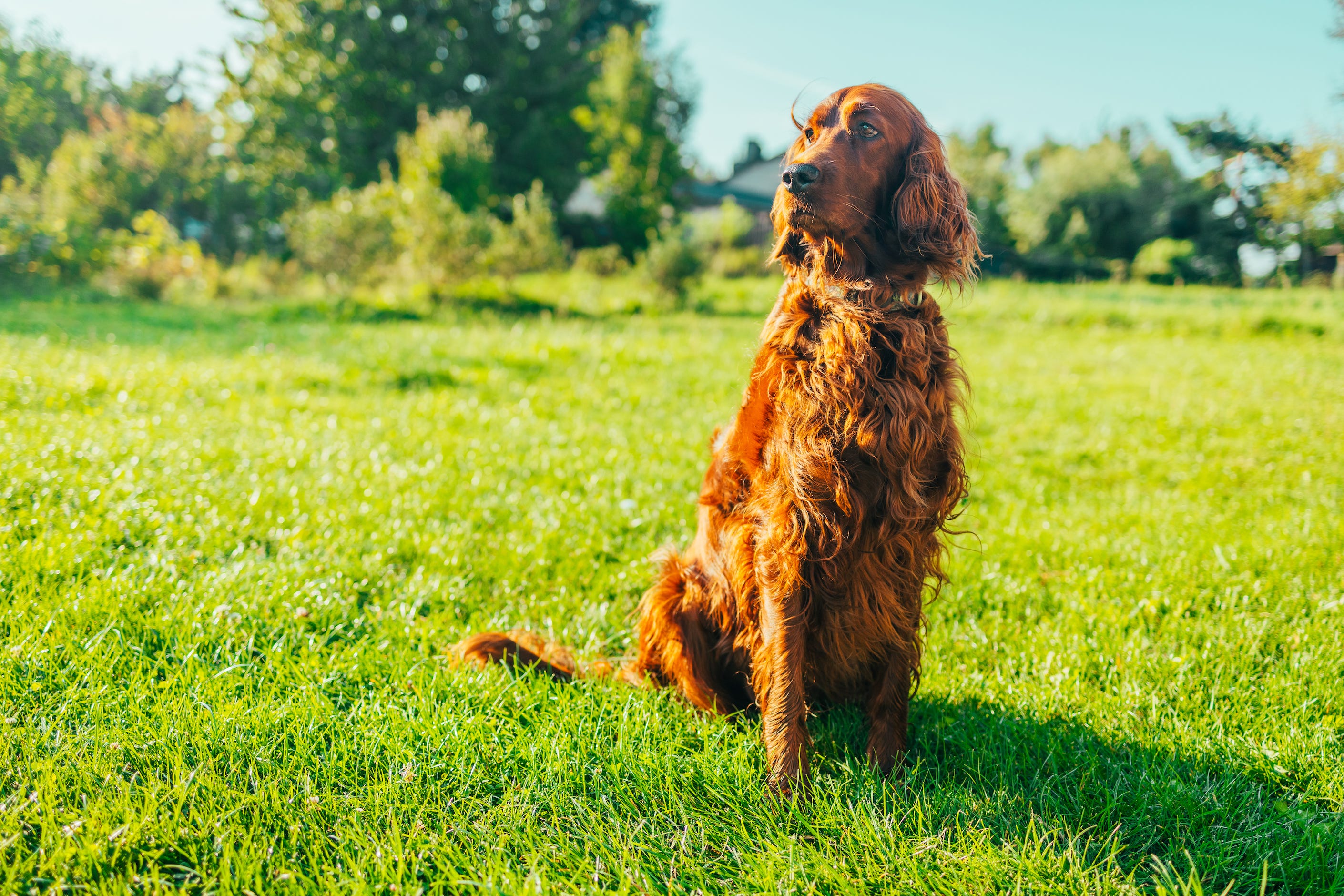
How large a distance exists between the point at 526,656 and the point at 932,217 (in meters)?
1.87

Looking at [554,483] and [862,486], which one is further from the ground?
[862,486]

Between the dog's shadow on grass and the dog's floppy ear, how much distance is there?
1.37m

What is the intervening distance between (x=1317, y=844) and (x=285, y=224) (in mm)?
21272

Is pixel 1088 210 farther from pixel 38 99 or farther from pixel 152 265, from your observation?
pixel 38 99

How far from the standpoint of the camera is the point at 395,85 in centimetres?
1934

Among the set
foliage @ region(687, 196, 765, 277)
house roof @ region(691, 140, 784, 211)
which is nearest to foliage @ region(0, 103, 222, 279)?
foliage @ region(687, 196, 765, 277)

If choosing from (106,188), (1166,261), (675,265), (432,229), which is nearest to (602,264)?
(675,265)

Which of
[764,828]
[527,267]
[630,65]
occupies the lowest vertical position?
[764,828]

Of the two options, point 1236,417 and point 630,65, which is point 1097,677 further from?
point 630,65

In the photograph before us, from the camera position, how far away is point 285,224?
1864 cm

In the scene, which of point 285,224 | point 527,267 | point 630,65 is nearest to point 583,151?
point 630,65

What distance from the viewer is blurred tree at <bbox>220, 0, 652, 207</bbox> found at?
1930 centimetres

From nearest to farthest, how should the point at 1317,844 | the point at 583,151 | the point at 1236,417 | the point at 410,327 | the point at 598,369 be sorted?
the point at 1317,844
the point at 1236,417
the point at 598,369
the point at 410,327
the point at 583,151

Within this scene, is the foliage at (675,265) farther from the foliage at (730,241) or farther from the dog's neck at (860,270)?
the dog's neck at (860,270)
